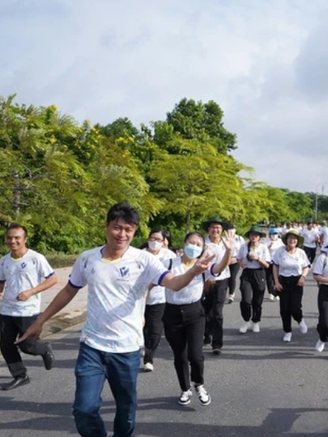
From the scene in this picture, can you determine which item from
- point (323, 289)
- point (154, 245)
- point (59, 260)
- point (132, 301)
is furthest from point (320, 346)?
point (59, 260)

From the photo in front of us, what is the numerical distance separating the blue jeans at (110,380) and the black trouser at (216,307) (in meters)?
3.72

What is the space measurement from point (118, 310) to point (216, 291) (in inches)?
158

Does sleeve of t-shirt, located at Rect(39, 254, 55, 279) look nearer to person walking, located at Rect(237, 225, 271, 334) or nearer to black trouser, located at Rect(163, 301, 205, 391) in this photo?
black trouser, located at Rect(163, 301, 205, 391)

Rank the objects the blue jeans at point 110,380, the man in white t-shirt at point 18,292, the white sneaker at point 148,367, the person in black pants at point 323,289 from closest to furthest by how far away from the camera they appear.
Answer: the blue jeans at point 110,380 → the man in white t-shirt at point 18,292 → the white sneaker at point 148,367 → the person in black pants at point 323,289

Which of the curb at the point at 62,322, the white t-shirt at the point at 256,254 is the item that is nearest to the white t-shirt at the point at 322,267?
the white t-shirt at the point at 256,254

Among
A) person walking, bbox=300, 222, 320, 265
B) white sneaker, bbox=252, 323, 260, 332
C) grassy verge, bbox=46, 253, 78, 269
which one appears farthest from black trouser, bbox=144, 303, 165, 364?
person walking, bbox=300, 222, 320, 265

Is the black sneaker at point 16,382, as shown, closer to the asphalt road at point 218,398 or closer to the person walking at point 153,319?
the asphalt road at point 218,398

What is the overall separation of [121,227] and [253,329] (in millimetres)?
5949

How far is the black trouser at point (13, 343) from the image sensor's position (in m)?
5.95

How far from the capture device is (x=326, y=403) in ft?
18.1

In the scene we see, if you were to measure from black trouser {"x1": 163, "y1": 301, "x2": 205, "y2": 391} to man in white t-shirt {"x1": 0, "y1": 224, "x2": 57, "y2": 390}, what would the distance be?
1.37m

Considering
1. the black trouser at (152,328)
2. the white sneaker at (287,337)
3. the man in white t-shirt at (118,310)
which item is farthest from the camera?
the white sneaker at (287,337)

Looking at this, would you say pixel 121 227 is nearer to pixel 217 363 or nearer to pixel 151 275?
pixel 151 275

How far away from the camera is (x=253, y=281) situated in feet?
30.0
